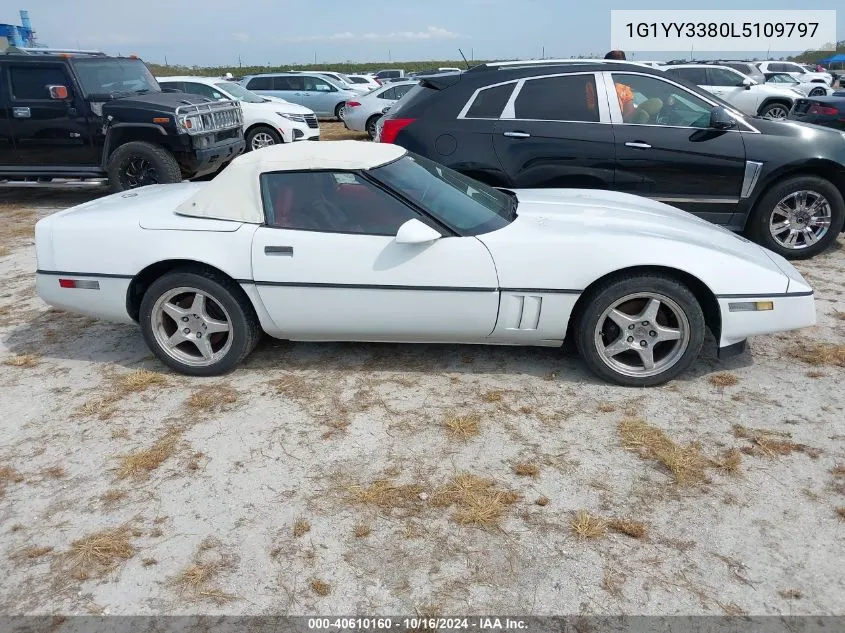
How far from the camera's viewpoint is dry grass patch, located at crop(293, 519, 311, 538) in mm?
2711

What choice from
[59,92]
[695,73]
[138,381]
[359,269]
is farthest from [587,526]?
[695,73]

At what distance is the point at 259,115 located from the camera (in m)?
11.7

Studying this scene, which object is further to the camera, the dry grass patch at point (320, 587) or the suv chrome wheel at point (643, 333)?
the suv chrome wheel at point (643, 333)

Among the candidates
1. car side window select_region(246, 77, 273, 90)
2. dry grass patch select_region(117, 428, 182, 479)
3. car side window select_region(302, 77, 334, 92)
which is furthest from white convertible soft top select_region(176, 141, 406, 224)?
car side window select_region(302, 77, 334, 92)

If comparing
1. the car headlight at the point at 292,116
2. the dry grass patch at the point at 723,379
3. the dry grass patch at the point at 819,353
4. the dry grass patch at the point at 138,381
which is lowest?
the dry grass patch at the point at 723,379

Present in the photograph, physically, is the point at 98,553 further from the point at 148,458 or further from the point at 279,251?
the point at 279,251

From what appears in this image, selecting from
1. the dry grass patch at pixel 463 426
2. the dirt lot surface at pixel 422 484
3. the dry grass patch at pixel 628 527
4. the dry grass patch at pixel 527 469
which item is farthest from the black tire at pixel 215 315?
the dry grass patch at pixel 628 527

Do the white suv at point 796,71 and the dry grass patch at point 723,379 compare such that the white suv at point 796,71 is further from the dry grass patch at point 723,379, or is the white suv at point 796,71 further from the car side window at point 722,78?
the dry grass patch at point 723,379

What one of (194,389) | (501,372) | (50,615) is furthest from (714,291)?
(50,615)

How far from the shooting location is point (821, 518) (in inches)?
107

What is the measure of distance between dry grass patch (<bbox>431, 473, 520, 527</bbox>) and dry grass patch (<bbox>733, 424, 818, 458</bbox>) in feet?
4.00

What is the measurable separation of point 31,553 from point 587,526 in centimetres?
221

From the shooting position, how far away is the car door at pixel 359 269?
361 centimetres

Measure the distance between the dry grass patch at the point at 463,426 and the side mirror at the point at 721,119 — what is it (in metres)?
3.60
